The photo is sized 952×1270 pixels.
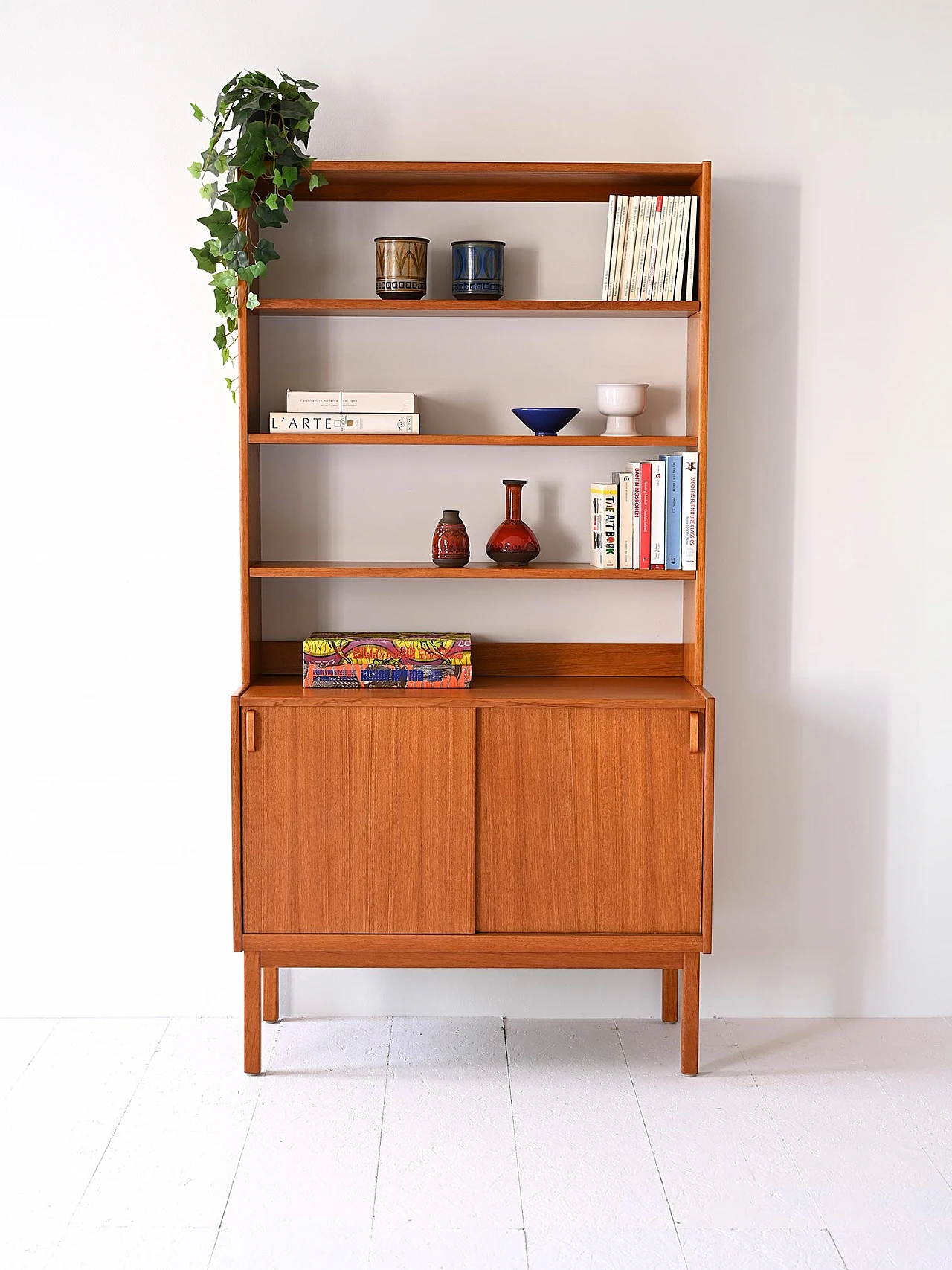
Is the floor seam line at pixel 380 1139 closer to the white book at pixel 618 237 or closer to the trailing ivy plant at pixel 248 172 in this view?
the trailing ivy plant at pixel 248 172

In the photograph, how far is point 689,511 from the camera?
270 cm

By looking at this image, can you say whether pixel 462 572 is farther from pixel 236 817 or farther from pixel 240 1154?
pixel 240 1154

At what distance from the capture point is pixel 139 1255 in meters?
2.05

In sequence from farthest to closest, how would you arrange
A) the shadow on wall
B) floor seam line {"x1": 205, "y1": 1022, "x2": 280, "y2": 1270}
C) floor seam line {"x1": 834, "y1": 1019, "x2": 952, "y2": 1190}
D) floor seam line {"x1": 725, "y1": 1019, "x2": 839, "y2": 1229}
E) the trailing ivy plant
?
the shadow on wall, the trailing ivy plant, floor seam line {"x1": 834, "y1": 1019, "x2": 952, "y2": 1190}, floor seam line {"x1": 725, "y1": 1019, "x2": 839, "y2": 1229}, floor seam line {"x1": 205, "y1": 1022, "x2": 280, "y2": 1270}

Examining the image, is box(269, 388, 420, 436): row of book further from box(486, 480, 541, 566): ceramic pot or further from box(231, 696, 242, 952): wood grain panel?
box(231, 696, 242, 952): wood grain panel

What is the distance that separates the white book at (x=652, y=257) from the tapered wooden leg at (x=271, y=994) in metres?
1.83

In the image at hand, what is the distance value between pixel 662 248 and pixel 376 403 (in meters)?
0.73

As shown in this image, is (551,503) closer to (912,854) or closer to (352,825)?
(352,825)

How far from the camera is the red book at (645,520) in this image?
273 centimetres

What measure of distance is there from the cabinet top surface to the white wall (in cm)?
27

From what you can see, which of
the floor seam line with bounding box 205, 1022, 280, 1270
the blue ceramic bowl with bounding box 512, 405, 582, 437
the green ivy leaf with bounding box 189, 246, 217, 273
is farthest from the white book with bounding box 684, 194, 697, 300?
the floor seam line with bounding box 205, 1022, 280, 1270

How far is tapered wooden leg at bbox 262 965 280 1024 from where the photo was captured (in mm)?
2969

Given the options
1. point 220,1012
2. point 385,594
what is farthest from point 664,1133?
point 385,594

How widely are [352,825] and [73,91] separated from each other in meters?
1.81
